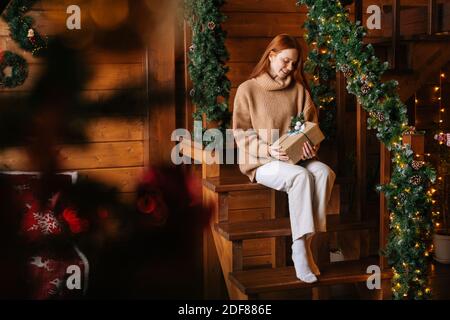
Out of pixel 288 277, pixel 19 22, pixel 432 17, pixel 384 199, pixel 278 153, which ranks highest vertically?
pixel 432 17

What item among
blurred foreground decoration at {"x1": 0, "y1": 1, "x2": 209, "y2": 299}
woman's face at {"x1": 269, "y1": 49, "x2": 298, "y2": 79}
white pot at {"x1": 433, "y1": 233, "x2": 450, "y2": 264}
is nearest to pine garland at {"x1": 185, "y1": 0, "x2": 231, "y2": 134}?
woman's face at {"x1": 269, "y1": 49, "x2": 298, "y2": 79}

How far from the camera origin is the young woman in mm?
2695

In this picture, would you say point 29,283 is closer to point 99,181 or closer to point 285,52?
point 99,181

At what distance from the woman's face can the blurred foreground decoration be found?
6.08 ft

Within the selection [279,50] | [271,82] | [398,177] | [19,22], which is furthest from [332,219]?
[19,22]

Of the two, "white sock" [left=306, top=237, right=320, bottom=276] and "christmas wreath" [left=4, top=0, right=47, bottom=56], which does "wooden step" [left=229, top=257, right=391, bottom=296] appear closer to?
"white sock" [left=306, top=237, right=320, bottom=276]

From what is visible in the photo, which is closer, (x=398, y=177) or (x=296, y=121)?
(x=398, y=177)

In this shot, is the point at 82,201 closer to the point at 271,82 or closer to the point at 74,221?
the point at 74,221

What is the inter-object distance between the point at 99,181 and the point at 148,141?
9.18 feet

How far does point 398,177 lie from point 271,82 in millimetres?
808

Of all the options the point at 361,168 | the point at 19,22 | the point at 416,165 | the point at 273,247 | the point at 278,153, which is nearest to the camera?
the point at 19,22

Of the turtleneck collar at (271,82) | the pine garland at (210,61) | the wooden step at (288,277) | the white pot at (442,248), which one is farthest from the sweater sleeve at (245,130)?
the white pot at (442,248)

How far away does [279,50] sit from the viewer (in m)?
2.88
